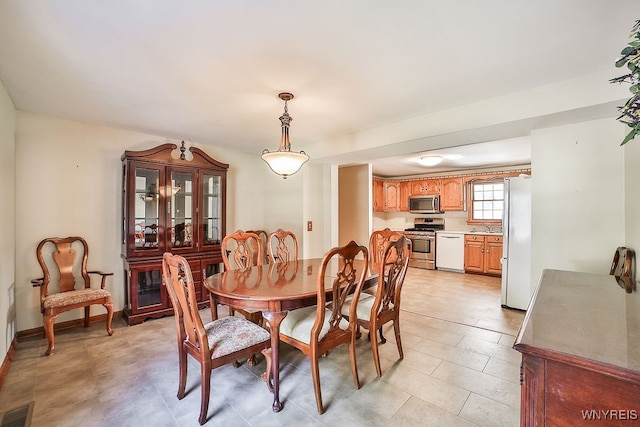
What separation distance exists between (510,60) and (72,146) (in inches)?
171

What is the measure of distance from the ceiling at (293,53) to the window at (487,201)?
14.2 feet

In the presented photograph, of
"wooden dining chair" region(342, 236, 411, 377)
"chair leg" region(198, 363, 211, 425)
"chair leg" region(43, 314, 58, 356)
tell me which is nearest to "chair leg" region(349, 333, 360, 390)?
"wooden dining chair" region(342, 236, 411, 377)

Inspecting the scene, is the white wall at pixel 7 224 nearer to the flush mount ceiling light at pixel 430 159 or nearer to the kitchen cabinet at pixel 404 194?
the flush mount ceiling light at pixel 430 159

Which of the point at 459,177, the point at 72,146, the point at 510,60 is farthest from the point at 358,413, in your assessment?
the point at 459,177

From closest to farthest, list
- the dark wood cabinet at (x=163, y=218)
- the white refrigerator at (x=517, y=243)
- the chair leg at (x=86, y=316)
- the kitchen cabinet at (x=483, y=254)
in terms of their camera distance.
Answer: the chair leg at (x=86, y=316) < the dark wood cabinet at (x=163, y=218) < the white refrigerator at (x=517, y=243) < the kitchen cabinet at (x=483, y=254)

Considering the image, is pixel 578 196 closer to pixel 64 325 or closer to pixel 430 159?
pixel 430 159

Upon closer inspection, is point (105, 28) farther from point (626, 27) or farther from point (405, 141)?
point (626, 27)

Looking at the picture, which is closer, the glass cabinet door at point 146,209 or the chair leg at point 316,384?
the chair leg at point 316,384

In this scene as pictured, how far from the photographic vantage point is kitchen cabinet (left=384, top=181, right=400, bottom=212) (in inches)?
288

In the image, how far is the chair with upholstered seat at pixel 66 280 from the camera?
2.72 m

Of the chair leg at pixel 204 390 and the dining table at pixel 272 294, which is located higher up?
the dining table at pixel 272 294

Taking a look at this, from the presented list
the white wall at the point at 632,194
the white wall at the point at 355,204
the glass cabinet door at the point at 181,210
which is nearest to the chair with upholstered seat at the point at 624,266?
the white wall at the point at 632,194

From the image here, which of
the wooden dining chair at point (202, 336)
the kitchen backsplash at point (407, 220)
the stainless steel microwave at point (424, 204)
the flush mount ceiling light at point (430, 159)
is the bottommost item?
the wooden dining chair at point (202, 336)

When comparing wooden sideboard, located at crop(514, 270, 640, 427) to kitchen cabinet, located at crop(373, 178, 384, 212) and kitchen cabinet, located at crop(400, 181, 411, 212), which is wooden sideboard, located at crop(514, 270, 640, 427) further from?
kitchen cabinet, located at crop(400, 181, 411, 212)
